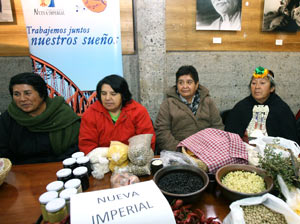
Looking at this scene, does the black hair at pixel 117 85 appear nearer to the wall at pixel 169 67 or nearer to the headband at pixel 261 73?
the wall at pixel 169 67

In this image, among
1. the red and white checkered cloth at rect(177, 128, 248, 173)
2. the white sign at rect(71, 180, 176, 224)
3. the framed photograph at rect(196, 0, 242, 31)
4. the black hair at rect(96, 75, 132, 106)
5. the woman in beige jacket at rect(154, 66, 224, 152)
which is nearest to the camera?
the white sign at rect(71, 180, 176, 224)

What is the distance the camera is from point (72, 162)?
3.60ft

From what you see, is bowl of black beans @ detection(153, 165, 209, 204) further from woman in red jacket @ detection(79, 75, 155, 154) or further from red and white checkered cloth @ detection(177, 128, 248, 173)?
woman in red jacket @ detection(79, 75, 155, 154)

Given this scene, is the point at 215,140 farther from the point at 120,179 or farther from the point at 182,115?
the point at 182,115

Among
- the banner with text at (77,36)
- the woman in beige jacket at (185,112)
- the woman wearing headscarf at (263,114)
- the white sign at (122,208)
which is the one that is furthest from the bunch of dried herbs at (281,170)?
the banner with text at (77,36)

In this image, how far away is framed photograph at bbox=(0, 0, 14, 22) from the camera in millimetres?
2428

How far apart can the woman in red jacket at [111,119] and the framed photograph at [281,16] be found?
2.49 meters

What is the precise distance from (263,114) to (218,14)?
5.00ft

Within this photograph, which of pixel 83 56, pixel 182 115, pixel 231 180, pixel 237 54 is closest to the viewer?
pixel 231 180

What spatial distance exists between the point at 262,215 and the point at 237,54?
273cm

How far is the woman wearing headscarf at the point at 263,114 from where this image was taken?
2242 mm

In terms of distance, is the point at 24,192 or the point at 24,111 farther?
the point at 24,111

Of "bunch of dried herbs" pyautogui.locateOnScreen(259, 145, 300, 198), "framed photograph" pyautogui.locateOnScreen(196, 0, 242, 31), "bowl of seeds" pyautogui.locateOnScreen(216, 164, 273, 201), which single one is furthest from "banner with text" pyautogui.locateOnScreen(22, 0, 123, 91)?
"bunch of dried herbs" pyautogui.locateOnScreen(259, 145, 300, 198)

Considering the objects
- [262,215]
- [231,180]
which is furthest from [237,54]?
[262,215]
